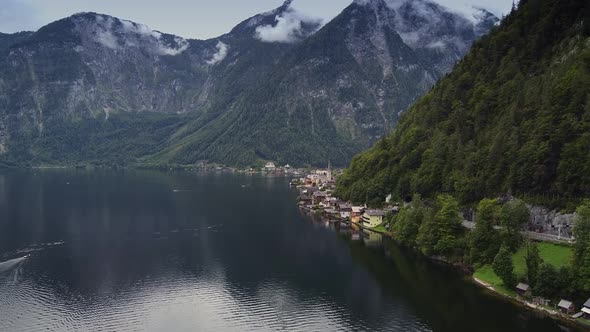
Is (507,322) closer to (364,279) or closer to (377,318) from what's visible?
(377,318)

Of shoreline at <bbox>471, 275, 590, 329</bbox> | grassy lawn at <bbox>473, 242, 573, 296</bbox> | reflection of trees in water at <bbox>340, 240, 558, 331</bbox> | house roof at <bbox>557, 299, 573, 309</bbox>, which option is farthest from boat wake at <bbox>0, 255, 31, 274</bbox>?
house roof at <bbox>557, 299, 573, 309</bbox>

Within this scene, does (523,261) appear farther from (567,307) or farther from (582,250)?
(567,307)

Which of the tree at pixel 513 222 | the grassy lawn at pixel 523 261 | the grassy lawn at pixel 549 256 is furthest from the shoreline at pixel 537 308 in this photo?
the tree at pixel 513 222

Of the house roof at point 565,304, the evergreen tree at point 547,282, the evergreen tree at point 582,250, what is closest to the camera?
the evergreen tree at point 582,250

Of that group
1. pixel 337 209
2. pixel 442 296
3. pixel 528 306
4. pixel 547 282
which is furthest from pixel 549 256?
pixel 337 209

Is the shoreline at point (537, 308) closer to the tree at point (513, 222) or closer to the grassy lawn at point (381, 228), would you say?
the tree at point (513, 222)

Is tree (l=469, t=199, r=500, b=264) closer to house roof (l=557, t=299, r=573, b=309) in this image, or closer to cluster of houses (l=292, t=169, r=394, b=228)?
house roof (l=557, t=299, r=573, b=309)
